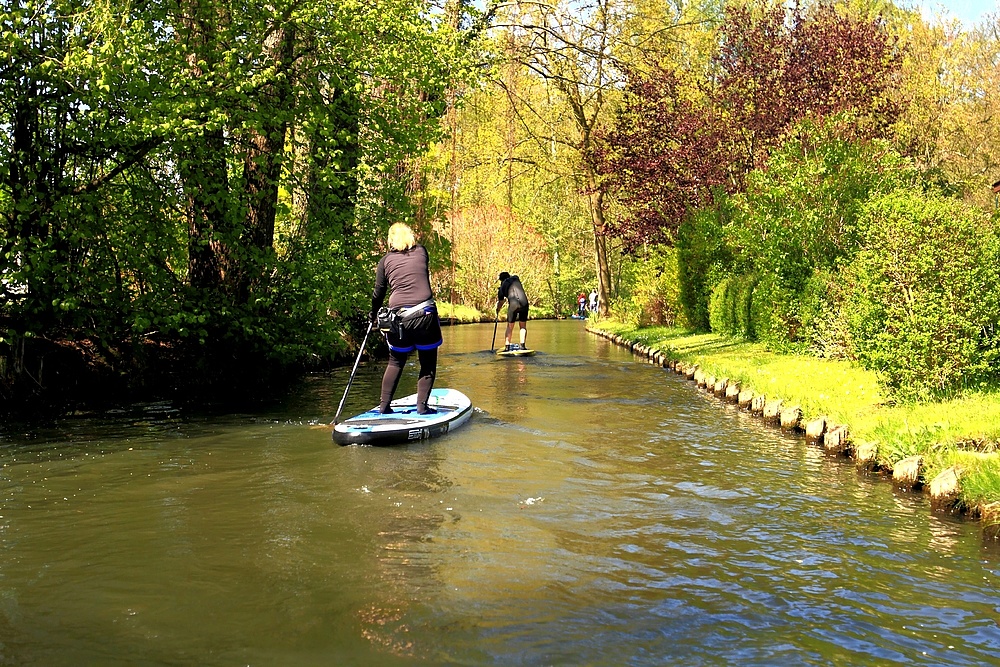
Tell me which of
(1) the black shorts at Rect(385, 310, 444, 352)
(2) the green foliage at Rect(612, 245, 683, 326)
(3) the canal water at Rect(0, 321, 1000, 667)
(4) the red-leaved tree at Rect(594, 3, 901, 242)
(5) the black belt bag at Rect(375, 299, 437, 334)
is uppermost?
(4) the red-leaved tree at Rect(594, 3, 901, 242)

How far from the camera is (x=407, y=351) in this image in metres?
11.2

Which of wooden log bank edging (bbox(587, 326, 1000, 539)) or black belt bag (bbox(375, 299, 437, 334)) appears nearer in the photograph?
wooden log bank edging (bbox(587, 326, 1000, 539))

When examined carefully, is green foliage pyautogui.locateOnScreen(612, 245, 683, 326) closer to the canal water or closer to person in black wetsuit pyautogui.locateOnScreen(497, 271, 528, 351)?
person in black wetsuit pyautogui.locateOnScreen(497, 271, 528, 351)

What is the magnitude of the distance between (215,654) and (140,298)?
33.0ft

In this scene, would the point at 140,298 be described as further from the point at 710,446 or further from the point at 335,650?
the point at 335,650

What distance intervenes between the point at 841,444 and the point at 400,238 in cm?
541

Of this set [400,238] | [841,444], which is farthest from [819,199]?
[400,238]

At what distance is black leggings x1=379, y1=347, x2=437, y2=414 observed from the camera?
11188 mm

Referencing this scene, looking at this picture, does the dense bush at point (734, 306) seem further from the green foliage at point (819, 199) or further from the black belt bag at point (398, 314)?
the black belt bag at point (398, 314)

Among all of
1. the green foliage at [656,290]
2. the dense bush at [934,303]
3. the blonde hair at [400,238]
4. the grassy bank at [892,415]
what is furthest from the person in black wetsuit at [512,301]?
the dense bush at [934,303]

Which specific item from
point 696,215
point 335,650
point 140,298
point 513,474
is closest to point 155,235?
point 140,298

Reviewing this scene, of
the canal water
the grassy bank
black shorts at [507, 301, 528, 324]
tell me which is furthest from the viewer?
black shorts at [507, 301, 528, 324]

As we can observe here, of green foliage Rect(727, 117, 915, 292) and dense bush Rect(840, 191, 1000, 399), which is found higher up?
green foliage Rect(727, 117, 915, 292)

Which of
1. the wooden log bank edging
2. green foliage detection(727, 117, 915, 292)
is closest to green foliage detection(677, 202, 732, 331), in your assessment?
green foliage detection(727, 117, 915, 292)
